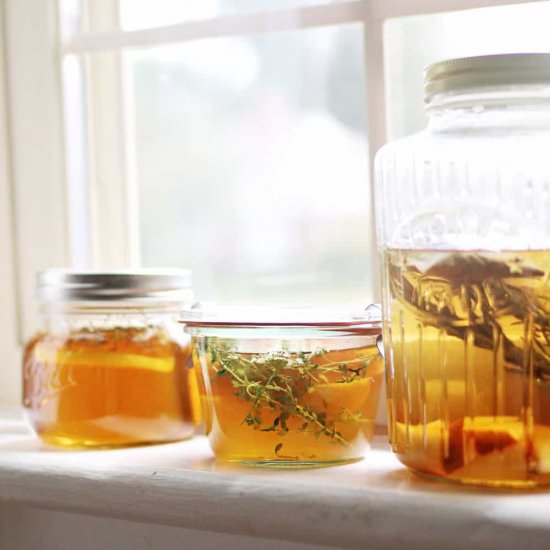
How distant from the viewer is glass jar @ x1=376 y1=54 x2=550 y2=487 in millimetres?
688

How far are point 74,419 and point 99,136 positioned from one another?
37cm

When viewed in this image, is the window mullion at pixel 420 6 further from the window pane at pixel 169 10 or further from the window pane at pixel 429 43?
the window pane at pixel 169 10

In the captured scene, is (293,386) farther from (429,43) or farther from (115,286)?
(429,43)

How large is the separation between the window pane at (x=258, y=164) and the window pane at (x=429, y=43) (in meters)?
0.05

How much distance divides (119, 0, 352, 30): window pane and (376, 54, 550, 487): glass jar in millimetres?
398

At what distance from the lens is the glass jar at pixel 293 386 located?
30.8 inches

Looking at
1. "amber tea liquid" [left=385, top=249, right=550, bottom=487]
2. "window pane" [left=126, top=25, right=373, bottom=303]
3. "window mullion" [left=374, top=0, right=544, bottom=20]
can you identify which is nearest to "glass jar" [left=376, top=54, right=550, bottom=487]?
"amber tea liquid" [left=385, top=249, right=550, bottom=487]

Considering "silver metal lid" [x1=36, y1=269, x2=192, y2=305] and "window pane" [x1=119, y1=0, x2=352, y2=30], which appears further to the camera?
"window pane" [x1=119, y1=0, x2=352, y2=30]

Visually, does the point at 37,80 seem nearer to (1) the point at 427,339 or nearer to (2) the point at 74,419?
(2) the point at 74,419

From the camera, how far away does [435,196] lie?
733mm

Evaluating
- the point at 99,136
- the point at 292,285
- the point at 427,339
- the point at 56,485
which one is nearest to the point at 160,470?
the point at 56,485

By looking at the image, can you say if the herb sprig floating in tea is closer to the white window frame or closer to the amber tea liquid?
the amber tea liquid

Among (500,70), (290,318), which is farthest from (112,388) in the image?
(500,70)

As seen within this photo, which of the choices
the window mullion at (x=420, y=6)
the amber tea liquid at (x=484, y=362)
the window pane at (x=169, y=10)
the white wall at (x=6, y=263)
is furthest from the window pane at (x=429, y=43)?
the white wall at (x=6, y=263)
